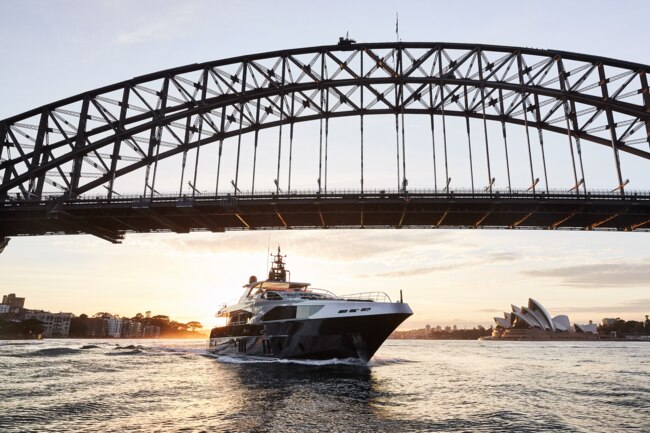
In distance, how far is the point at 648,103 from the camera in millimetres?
45594

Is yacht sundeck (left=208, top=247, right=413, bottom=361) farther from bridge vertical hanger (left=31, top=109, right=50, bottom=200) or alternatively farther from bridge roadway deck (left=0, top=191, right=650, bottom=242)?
bridge vertical hanger (left=31, top=109, right=50, bottom=200)

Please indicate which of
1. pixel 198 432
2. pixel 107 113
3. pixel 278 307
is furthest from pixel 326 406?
pixel 107 113

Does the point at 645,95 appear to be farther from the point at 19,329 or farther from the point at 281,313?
the point at 19,329

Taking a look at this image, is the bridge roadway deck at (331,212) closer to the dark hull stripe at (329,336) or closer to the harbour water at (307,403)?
the dark hull stripe at (329,336)

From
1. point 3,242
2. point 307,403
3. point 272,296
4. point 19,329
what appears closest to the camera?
point 307,403

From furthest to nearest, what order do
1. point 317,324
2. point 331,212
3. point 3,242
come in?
point 3,242 < point 331,212 < point 317,324

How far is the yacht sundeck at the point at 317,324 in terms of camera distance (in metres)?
24.8

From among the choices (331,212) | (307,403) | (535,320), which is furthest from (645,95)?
(535,320)

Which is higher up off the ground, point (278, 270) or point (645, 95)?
point (645, 95)

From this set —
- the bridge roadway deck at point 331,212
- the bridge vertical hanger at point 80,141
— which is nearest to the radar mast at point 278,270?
the bridge roadway deck at point 331,212

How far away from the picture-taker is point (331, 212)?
44.1 meters

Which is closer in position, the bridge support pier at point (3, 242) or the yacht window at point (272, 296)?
the yacht window at point (272, 296)

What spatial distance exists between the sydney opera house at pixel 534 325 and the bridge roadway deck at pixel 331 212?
107 meters

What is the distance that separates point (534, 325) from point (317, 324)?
484ft
